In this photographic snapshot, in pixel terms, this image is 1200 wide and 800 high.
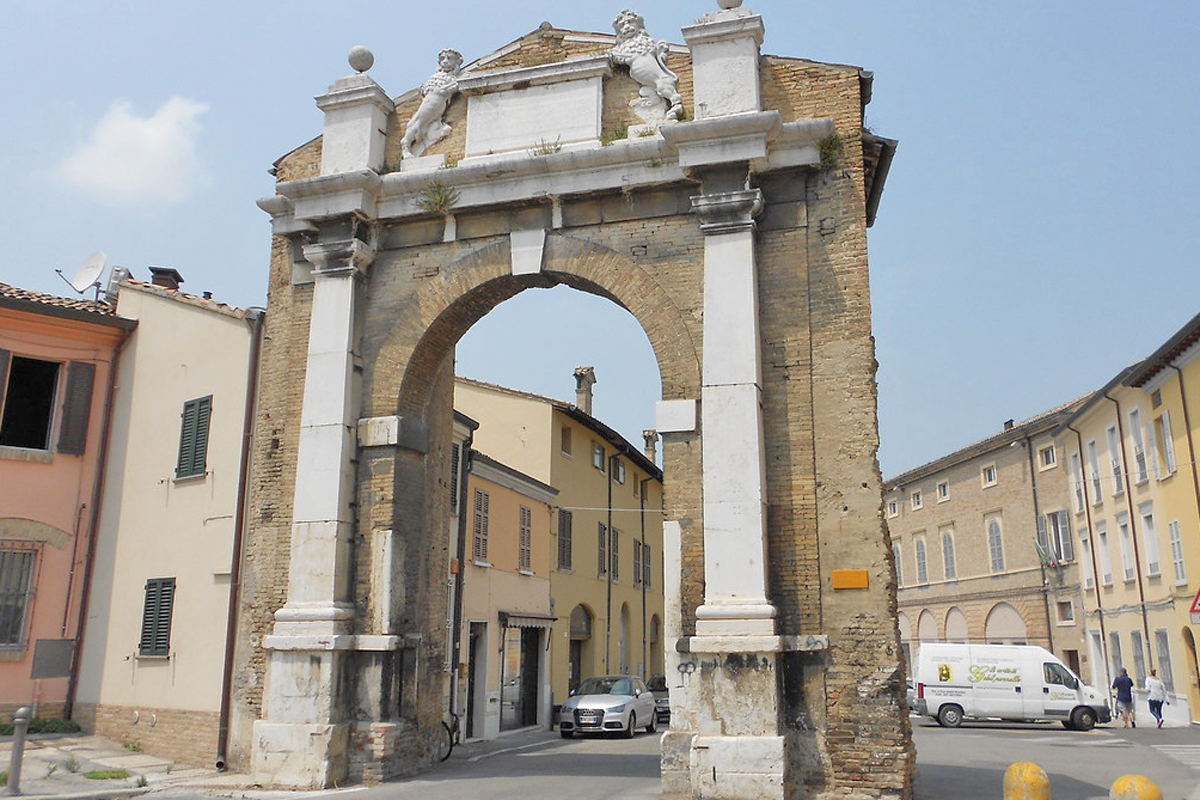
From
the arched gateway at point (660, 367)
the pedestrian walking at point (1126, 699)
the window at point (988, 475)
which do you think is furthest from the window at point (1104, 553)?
the arched gateway at point (660, 367)

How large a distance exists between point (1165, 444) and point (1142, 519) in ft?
10.3

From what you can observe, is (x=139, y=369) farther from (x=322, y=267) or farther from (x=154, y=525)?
(x=322, y=267)

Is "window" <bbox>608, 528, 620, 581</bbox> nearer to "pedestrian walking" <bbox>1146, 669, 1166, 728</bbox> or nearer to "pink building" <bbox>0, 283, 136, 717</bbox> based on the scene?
"pedestrian walking" <bbox>1146, 669, 1166, 728</bbox>

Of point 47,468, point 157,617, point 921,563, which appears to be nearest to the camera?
point 157,617

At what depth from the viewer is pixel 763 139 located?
1200cm

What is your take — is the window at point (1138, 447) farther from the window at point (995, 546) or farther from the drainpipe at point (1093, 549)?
the window at point (995, 546)

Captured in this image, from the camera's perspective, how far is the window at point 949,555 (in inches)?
1630

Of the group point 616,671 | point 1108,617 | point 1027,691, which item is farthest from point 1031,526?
point 616,671

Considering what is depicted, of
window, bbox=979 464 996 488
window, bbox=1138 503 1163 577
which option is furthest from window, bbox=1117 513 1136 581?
window, bbox=979 464 996 488

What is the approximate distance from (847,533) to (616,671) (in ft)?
67.1

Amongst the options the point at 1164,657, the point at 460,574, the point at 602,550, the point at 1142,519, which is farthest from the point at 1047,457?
the point at 460,574

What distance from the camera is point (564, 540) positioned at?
1051 inches

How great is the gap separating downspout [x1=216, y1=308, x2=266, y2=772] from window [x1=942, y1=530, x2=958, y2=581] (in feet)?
110

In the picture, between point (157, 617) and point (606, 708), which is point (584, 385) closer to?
point (606, 708)
